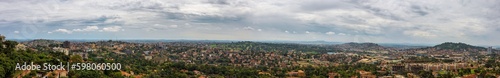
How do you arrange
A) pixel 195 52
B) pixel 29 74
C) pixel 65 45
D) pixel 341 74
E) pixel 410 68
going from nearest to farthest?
pixel 29 74 → pixel 341 74 → pixel 410 68 → pixel 65 45 → pixel 195 52

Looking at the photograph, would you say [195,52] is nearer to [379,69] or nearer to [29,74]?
[379,69]

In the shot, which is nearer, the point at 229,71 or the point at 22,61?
the point at 22,61

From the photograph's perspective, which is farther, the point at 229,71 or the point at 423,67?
the point at 423,67

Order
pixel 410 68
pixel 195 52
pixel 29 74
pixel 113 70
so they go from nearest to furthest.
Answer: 1. pixel 29 74
2. pixel 113 70
3. pixel 410 68
4. pixel 195 52

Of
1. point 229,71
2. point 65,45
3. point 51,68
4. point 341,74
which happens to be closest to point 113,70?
point 51,68

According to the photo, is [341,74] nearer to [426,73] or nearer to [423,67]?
[426,73]

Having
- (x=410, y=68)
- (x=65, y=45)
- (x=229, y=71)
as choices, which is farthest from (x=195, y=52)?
(x=410, y=68)

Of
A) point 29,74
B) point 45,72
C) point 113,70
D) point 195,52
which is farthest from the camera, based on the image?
point 195,52


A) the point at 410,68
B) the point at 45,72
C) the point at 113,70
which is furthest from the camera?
the point at 410,68
